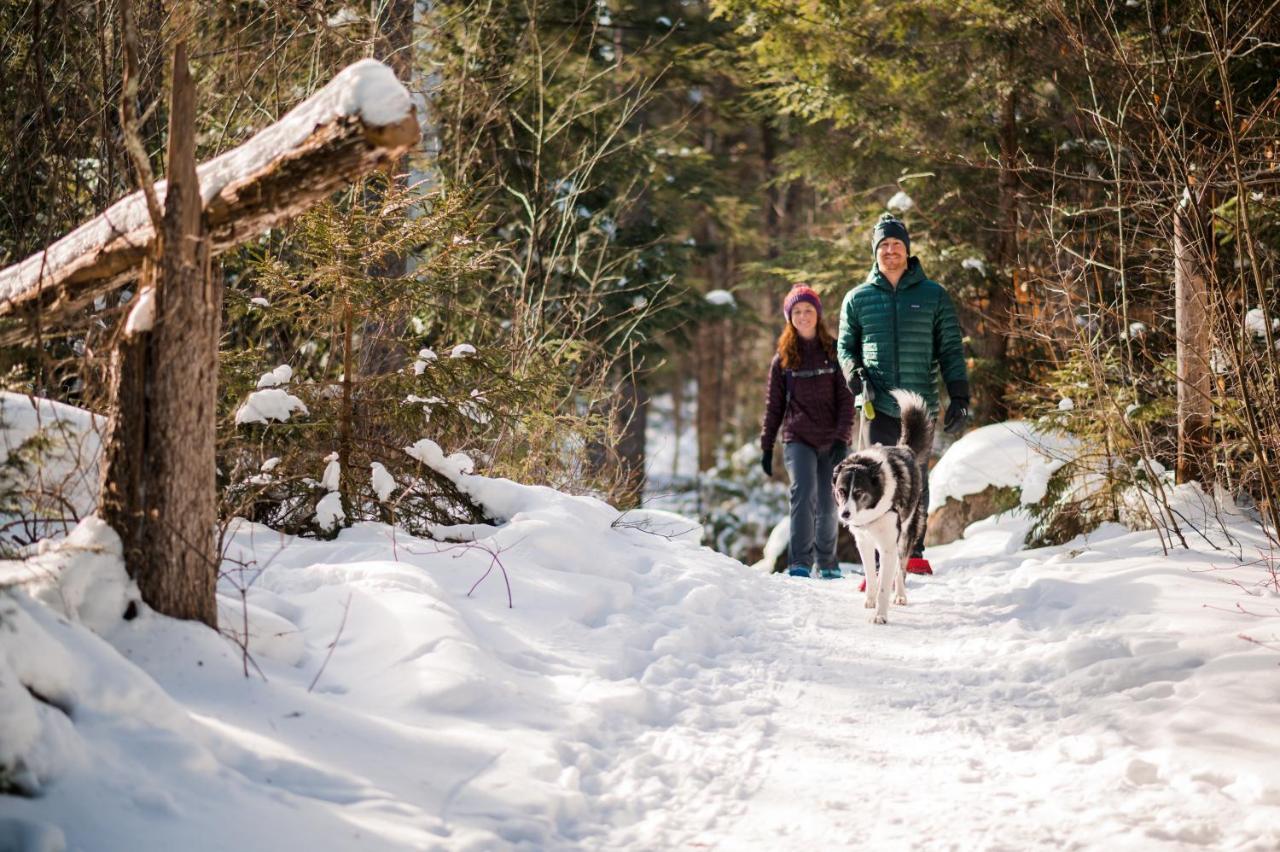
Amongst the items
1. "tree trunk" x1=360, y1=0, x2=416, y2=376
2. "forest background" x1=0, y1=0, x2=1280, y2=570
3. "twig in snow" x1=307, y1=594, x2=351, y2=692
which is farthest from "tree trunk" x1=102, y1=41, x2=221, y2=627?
"tree trunk" x1=360, y1=0, x2=416, y2=376

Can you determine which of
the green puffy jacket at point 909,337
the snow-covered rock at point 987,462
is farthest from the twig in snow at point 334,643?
the snow-covered rock at point 987,462

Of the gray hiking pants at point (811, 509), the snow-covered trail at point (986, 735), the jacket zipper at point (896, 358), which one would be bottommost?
the snow-covered trail at point (986, 735)

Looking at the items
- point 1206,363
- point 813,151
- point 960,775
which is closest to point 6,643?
point 960,775

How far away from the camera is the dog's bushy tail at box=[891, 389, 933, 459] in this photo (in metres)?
7.53

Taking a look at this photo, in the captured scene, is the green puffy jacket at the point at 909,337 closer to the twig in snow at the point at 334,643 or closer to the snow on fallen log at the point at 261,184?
the twig in snow at the point at 334,643

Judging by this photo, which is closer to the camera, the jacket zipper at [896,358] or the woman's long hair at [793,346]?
the jacket zipper at [896,358]

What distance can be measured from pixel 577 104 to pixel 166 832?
38.6ft

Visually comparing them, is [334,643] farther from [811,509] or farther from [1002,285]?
[1002,285]

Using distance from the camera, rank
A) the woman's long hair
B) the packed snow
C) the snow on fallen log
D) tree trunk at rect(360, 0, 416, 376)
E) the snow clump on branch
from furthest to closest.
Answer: the woman's long hair, tree trunk at rect(360, 0, 416, 376), the snow clump on branch, the snow on fallen log, the packed snow

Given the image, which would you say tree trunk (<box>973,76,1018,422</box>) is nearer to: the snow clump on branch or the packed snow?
the packed snow

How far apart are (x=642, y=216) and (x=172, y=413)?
1233 cm

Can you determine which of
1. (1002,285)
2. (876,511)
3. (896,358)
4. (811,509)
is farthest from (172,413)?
(1002,285)

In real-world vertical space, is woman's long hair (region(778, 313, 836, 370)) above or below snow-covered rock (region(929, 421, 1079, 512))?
above

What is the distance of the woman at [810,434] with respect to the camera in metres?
8.50
